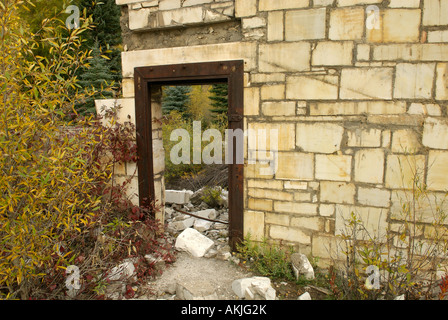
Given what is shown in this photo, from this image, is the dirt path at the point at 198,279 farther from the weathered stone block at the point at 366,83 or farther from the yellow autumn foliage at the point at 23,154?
the weathered stone block at the point at 366,83

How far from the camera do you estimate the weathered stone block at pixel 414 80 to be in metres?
2.95

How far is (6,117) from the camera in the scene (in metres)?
2.11

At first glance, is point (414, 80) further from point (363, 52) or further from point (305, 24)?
point (305, 24)

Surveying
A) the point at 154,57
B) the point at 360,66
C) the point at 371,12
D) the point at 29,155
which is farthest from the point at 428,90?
the point at 29,155

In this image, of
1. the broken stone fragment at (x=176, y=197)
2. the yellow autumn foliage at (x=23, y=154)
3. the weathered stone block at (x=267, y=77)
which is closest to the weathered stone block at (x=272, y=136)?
the weathered stone block at (x=267, y=77)

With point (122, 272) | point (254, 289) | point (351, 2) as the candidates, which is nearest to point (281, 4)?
point (351, 2)

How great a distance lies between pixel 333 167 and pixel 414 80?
1.13 metres

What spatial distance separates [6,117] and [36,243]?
994 mm

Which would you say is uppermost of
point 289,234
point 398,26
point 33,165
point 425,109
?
point 398,26

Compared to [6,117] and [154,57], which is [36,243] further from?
[154,57]

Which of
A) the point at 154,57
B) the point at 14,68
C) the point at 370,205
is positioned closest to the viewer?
the point at 14,68

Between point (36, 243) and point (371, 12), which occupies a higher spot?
point (371, 12)

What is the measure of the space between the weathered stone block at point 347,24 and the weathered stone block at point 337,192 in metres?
1.51

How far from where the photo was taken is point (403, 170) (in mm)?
3104
